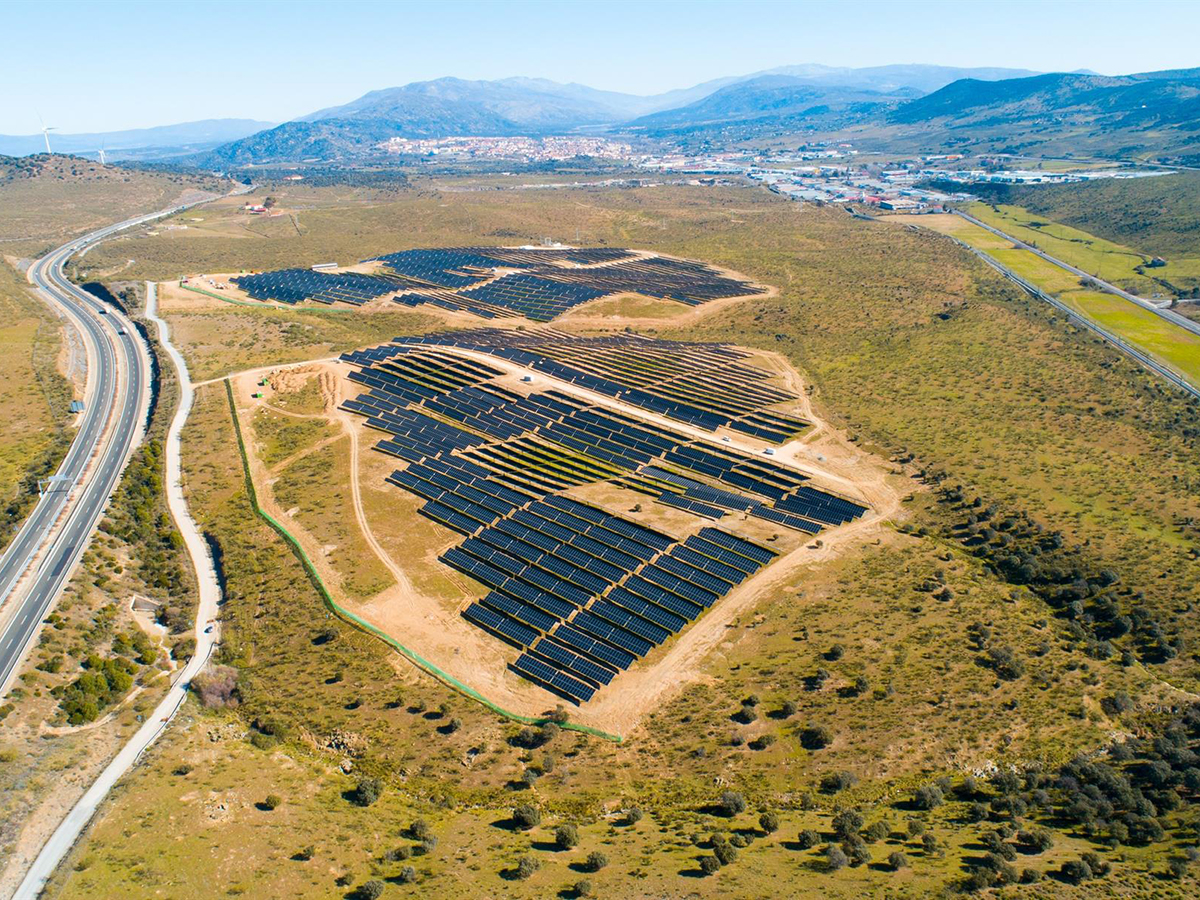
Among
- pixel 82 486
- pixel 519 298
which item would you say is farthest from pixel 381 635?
pixel 519 298

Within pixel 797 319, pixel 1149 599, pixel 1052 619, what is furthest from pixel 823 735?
pixel 797 319

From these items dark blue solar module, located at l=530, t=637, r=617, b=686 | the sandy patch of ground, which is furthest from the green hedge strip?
dark blue solar module, located at l=530, t=637, r=617, b=686

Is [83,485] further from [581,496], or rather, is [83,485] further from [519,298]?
[519,298]

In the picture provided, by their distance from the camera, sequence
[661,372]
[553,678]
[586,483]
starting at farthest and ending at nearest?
[661,372]
[586,483]
[553,678]

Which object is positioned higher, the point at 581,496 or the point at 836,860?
the point at 581,496

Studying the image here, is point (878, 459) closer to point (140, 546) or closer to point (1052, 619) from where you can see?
point (1052, 619)

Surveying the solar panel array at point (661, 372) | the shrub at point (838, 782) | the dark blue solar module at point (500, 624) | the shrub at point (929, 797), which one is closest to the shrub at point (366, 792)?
the dark blue solar module at point (500, 624)

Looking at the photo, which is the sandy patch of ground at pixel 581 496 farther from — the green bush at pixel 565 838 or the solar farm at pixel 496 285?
the solar farm at pixel 496 285
